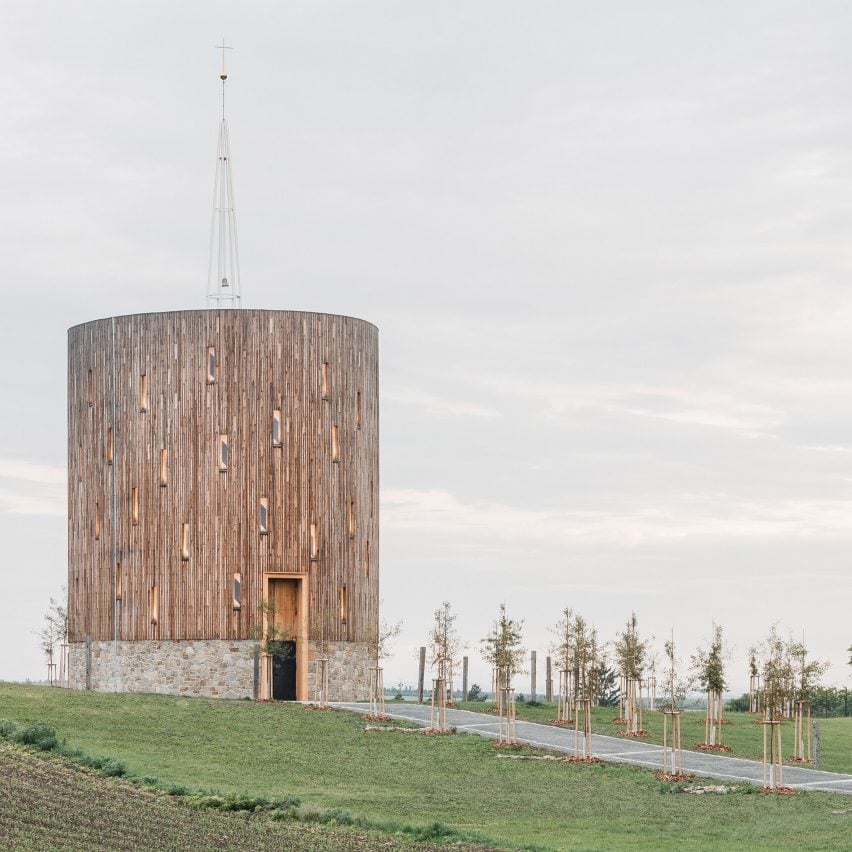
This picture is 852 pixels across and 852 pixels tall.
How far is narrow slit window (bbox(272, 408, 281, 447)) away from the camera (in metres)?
43.4

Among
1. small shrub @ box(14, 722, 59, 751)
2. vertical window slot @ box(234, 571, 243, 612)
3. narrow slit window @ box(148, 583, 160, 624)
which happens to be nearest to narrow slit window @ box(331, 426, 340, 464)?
vertical window slot @ box(234, 571, 243, 612)

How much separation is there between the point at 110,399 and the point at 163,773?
2139 centimetres

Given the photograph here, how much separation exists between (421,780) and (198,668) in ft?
54.7

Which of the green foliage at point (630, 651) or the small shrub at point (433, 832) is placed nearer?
the small shrub at point (433, 832)

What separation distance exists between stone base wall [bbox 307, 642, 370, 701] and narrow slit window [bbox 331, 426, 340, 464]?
17.2 ft

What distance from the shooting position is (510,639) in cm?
4131

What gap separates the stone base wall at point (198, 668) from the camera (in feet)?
141

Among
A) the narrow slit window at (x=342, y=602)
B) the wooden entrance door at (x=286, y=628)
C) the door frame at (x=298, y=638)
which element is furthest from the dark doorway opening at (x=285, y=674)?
the narrow slit window at (x=342, y=602)

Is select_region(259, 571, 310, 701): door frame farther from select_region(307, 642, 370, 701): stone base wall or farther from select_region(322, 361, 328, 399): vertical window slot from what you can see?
select_region(322, 361, 328, 399): vertical window slot

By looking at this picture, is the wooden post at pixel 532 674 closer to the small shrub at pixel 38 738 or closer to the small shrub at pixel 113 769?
the small shrub at pixel 38 738

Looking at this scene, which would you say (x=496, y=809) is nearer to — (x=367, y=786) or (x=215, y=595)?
(x=367, y=786)

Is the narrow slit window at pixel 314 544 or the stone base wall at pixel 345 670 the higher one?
the narrow slit window at pixel 314 544

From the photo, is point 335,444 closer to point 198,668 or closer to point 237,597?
point 237,597

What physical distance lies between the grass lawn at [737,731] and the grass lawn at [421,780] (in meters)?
5.86
